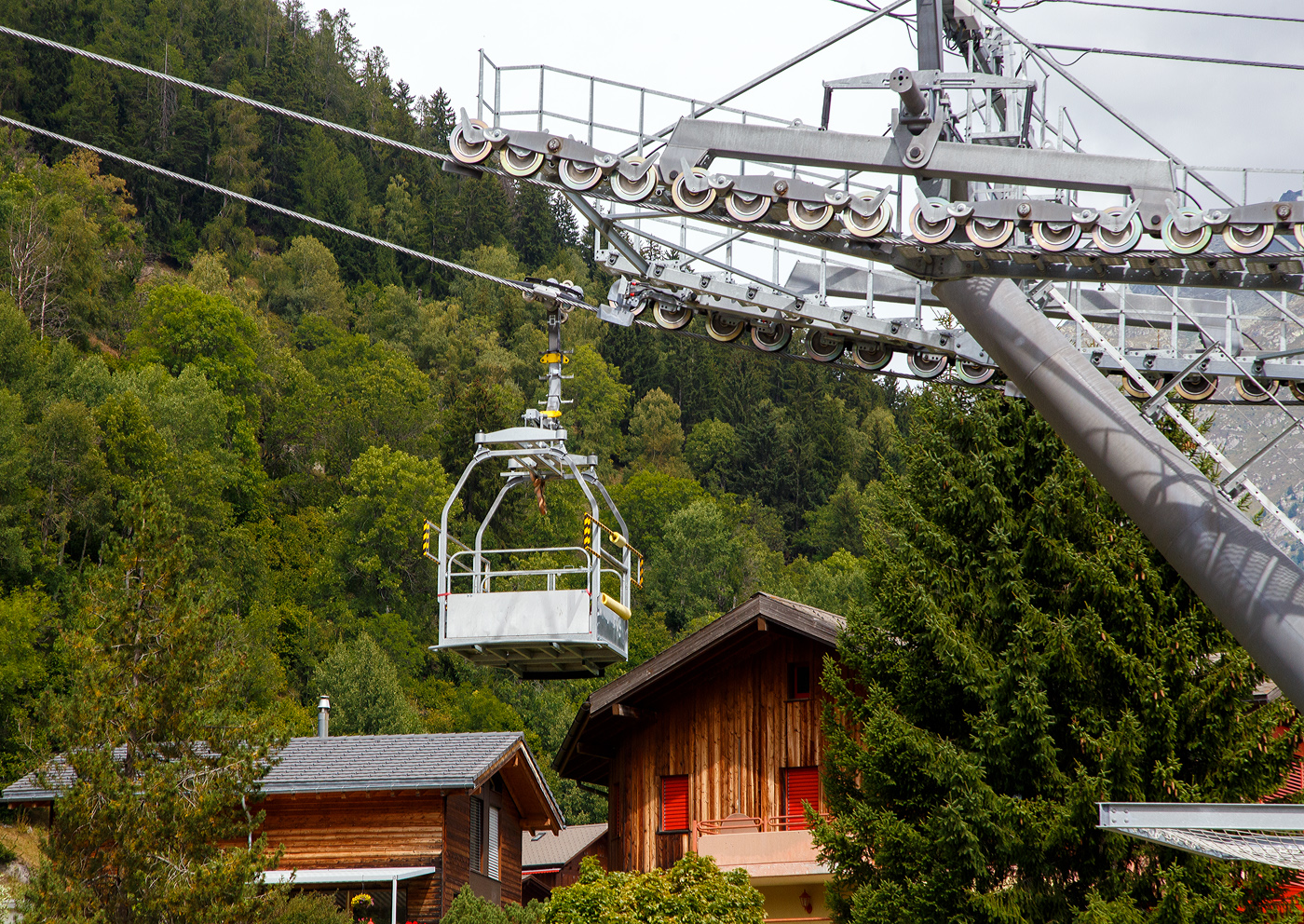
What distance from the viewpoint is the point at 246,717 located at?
21719 millimetres

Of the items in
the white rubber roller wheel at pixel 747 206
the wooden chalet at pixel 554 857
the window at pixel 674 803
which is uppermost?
the white rubber roller wheel at pixel 747 206

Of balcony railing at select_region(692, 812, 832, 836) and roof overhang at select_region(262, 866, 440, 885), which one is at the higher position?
balcony railing at select_region(692, 812, 832, 836)

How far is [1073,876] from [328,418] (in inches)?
2758

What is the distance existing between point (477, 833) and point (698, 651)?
31.2 feet

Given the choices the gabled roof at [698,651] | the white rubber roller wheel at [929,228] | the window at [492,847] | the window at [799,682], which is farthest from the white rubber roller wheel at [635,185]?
the window at [492,847]

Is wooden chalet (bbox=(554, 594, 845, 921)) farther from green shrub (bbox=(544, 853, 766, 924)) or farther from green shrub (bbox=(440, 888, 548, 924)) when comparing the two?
green shrub (bbox=(544, 853, 766, 924))

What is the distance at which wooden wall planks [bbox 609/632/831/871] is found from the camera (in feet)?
78.2

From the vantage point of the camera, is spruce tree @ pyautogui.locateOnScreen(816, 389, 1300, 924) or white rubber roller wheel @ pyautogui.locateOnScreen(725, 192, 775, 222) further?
spruce tree @ pyautogui.locateOnScreen(816, 389, 1300, 924)

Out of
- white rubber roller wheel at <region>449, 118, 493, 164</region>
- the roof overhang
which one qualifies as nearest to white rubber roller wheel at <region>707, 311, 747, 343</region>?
white rubber roller wheel at <region>449, 118, 493, 164</region>

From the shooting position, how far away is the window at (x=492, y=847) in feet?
101

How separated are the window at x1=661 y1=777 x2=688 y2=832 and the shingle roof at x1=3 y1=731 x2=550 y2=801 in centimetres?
402

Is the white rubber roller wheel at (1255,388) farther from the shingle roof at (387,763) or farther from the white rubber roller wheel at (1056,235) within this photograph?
the shingle roof at (387,763)

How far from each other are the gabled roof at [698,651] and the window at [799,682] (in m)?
0.73

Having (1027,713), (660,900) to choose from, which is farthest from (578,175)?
(1027,713)
